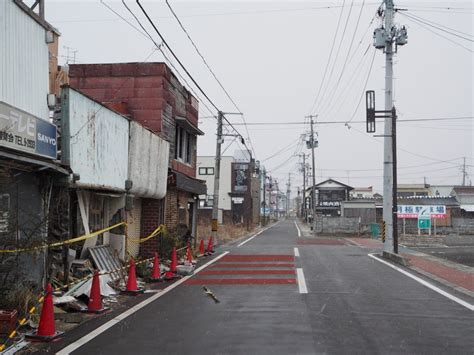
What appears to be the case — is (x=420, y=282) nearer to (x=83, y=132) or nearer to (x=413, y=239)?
(x=83, y=132)

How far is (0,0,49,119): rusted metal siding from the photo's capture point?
8.52 m

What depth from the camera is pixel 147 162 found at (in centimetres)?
1595

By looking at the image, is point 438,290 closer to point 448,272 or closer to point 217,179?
point 448,272

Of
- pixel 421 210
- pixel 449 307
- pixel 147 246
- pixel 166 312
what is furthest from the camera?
pixel 421 210

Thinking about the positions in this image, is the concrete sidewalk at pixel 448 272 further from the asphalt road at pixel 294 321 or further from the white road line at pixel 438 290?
the asphalt road at pixel 294 321

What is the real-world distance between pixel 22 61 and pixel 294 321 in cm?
647

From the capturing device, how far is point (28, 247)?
8602mm

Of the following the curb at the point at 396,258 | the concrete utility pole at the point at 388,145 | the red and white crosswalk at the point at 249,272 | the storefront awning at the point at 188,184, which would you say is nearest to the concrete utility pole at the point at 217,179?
the storefront awning at the point at 188,184

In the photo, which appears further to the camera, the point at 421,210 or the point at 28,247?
the point at 421,210

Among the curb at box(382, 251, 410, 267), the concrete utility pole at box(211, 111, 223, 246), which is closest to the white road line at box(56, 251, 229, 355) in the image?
the curb at box(382, 251, 410, 267)

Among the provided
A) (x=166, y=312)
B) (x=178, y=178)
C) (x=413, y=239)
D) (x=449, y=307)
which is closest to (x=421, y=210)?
(x=413, y=239)

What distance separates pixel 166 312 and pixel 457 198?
5844 cm

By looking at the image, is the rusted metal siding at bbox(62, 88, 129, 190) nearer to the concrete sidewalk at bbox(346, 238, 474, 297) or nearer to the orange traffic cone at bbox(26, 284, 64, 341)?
the orange traffic cone at bbox(26, 284, 64, 341)

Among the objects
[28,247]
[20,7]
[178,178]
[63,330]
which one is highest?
[20,7]
